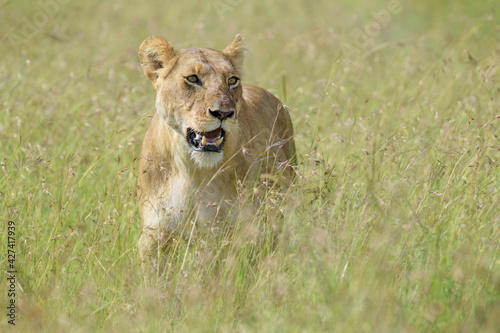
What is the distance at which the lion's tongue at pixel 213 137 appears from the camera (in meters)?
3.97

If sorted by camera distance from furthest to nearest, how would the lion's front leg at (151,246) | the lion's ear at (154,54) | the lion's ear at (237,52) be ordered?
the lion's ear at (237,52) < the lion's ear at (154,54) < the lion's front leg at (151,246)

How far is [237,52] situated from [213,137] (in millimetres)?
876

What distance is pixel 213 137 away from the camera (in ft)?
13.1

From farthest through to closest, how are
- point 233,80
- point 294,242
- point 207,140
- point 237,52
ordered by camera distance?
1. point 237,52
2. point 233,80
3. point 207,140
4. point 294,242

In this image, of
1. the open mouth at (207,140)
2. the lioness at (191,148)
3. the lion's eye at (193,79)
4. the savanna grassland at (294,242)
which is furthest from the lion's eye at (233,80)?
the savanna grassland at (294,242)

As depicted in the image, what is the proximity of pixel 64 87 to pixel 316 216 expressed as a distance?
3.81m

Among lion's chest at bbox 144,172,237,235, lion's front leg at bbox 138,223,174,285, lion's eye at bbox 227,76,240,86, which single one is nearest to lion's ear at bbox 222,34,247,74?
lion's eye at bbox 227,76,240,86

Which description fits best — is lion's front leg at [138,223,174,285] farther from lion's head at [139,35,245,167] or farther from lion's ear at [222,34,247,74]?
lion's ear at [222,34,247,74]

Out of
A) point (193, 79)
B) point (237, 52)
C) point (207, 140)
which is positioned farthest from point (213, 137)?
point (237, 52)

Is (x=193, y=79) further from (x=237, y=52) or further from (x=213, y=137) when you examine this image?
(x=237, y=52)

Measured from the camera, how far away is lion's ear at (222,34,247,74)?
4602mm

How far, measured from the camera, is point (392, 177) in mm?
4148

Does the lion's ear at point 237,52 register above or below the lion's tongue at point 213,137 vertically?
above

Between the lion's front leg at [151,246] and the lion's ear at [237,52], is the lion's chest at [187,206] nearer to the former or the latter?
the lion's front leg at [151,246]
